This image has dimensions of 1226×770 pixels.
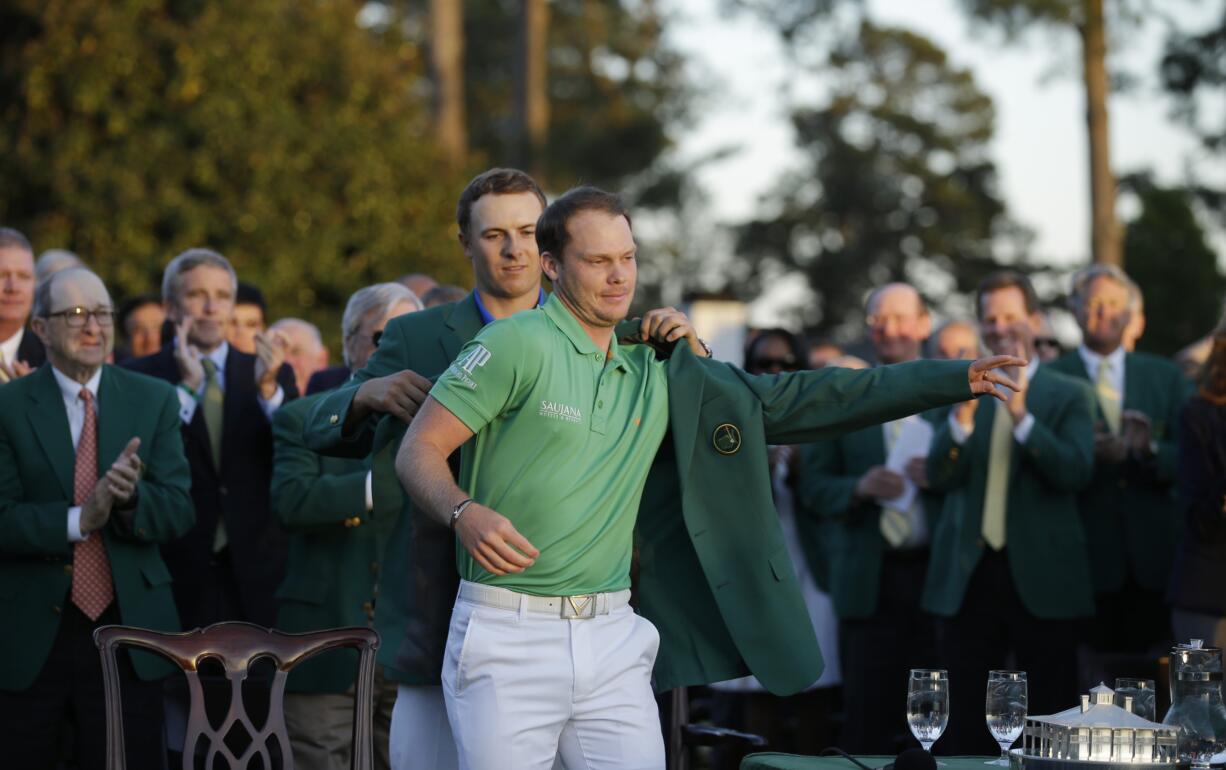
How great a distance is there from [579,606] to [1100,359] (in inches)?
189

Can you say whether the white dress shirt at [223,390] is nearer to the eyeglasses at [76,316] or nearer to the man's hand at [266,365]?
the man's hand at [266,365]

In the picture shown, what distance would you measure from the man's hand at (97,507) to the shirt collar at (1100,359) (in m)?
4.58

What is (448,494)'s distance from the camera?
12.9ft

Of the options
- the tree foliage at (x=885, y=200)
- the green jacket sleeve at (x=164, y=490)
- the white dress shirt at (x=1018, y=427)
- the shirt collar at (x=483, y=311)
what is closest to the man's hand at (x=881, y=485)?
the white dress shirt at (x=1018, y=427)

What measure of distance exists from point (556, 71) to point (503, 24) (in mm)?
2505

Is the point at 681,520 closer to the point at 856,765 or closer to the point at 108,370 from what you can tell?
the point at 856,765

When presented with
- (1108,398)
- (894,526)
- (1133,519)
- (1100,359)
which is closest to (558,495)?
(894,526)

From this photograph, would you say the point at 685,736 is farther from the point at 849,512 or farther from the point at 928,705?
the point at 849,512

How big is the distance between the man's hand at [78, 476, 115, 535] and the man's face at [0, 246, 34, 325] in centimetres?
142

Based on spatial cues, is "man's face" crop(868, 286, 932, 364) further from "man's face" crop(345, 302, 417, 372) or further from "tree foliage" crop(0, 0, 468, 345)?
"tree foliage" crop(0, 0, 468, 345)

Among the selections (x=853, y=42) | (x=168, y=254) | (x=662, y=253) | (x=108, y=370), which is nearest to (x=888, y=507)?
(x=108, y=370)

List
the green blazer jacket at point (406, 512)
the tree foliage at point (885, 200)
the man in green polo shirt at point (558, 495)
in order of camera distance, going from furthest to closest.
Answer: the tree foliage at point (885, 200) < the green blazer jacket at point (406, 512) < the man in green polo shirt at point (558, 495)

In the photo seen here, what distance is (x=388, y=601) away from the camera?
480 cm

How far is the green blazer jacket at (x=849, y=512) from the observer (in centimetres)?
809
